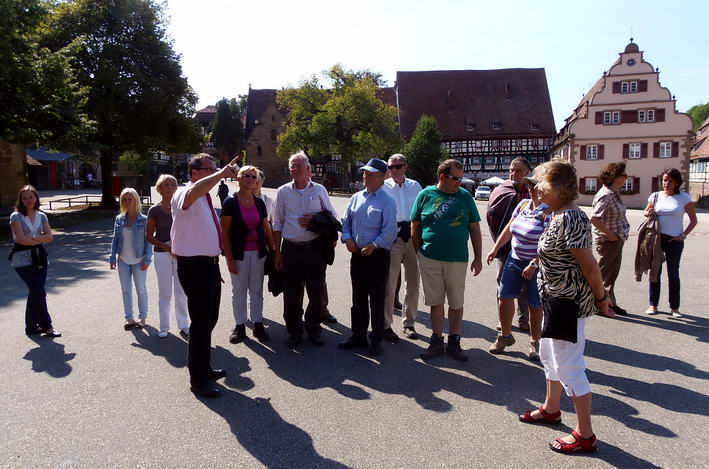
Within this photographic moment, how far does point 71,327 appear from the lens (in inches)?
254

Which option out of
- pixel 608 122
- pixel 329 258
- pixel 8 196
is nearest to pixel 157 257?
pixel 329 258

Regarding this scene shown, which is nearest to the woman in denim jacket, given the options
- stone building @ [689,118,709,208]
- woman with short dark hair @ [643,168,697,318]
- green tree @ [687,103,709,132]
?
woman with short dark hair @ [643,168,697,318]

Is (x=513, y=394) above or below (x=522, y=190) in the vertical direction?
below

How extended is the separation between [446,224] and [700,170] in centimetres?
5396

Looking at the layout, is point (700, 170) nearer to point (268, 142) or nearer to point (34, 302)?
point (268, 142)

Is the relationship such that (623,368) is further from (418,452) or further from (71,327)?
(71,327)

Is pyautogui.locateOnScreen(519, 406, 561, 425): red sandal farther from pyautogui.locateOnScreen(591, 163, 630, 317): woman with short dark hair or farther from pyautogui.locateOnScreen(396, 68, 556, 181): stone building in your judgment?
pyautogui.locateOnScreen(396, 68, 556, 181): stone building

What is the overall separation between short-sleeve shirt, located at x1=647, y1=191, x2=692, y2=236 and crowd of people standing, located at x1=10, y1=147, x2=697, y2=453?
15mm

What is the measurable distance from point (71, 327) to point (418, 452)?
4765mm

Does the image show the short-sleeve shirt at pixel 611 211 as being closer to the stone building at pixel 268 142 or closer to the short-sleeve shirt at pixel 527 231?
the short-sleeve shirt at pixel 527 231

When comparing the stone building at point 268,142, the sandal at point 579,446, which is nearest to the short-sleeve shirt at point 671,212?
the sandal at point 579,446

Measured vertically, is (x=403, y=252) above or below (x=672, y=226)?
below

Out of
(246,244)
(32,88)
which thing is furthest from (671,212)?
(32,88)

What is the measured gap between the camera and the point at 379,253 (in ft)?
18.2
